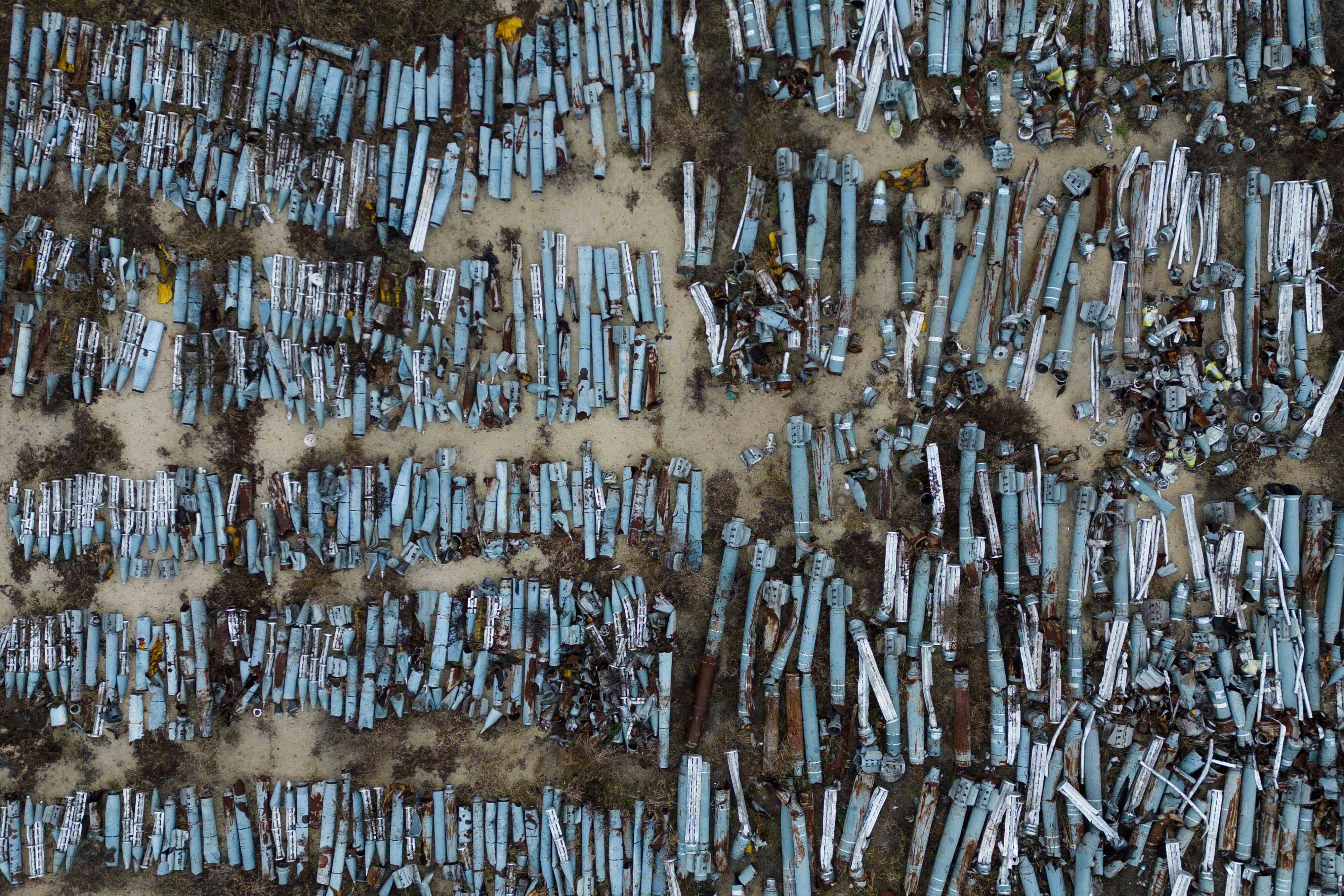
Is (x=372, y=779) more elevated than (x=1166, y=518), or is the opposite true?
(x=1166, y=518)

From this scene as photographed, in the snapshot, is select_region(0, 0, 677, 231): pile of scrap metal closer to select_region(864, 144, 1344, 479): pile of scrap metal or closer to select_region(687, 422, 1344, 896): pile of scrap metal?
select_region(864, 144, 1344, 479): pile of scrap metal

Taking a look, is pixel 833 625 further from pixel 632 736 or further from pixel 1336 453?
pixel 1336 453

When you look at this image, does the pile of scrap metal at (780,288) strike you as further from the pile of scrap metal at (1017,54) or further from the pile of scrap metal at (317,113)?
the pile of scrap metal at (317,113)

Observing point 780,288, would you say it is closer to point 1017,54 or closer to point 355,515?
point 1017,54

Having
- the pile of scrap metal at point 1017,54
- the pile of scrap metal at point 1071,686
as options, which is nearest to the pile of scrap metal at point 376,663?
the pile of scrap metal at point 1071,686

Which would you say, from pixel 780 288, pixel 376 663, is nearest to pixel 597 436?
pixel 780 288

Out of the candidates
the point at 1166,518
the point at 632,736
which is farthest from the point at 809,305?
the point at 632,736
